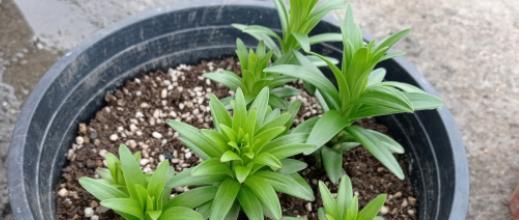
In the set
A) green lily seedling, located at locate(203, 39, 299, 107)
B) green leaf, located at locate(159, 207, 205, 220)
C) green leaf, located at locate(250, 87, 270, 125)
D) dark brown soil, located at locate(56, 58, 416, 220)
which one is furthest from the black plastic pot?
green leaf, located at locate(250, 87, 270, 125)

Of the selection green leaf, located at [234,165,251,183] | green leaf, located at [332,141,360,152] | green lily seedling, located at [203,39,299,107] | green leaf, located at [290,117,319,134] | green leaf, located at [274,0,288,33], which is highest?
green leaf, located at [274,0,288,33]

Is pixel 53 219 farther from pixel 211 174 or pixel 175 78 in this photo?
pixel 175 78

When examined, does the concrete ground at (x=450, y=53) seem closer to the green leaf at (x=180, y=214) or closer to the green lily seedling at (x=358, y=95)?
the green lily seedling at (x=358, y=95)

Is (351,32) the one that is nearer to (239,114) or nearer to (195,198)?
(239,114)

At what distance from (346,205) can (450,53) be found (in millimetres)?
1579

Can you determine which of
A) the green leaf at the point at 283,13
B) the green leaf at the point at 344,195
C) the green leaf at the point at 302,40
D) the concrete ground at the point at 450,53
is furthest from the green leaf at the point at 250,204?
the concrete ground at the point at 450,53

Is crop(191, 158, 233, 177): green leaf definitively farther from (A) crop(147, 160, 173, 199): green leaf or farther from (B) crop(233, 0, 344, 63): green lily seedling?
(B) crop(233, 0, 344, 63): green lily seedling

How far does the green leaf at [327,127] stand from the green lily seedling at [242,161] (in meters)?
0.04

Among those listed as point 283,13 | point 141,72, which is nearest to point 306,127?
point 283,13

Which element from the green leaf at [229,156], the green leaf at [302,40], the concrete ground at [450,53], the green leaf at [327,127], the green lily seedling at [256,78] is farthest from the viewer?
the concrete ground at [450,53]

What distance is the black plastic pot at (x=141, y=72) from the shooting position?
5.64 feet

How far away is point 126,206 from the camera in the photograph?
1579mm

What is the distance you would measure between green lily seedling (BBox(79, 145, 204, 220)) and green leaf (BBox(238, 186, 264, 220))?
14 cm

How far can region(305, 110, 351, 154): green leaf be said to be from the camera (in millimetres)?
1709
